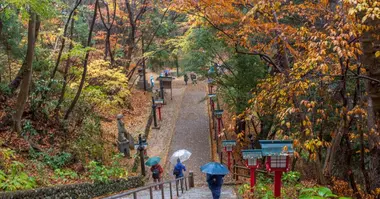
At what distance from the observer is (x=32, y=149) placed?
11.4m

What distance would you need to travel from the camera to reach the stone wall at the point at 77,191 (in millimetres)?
7098

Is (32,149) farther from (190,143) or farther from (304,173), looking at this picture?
(304,173)

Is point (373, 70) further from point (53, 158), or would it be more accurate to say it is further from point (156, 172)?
point (53, 158)

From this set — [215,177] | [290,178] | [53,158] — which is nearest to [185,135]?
[53,158]

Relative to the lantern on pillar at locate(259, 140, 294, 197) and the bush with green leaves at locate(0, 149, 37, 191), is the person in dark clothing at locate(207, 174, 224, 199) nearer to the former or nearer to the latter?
the lantern on pillar at locate(259, 140, 294, 197)

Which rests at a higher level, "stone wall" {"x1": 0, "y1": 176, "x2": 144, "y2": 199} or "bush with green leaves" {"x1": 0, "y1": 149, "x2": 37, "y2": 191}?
"bush with green leaves" {"x1": 0, "y1": 149, "x2": 37, "y2": 191}

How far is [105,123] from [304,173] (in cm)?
1315

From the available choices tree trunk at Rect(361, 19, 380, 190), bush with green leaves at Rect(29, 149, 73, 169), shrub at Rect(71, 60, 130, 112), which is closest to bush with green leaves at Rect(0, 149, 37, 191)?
bush with green leaves at Rect(29, 149, 73, 169)

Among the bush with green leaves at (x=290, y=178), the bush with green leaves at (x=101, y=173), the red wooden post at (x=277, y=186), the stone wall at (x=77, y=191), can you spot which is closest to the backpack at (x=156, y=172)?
the stone wall at (x=77, y=191)

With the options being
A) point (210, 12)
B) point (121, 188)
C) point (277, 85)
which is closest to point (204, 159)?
point (121, 188)

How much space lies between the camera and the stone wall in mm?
7098

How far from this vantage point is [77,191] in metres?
9.20

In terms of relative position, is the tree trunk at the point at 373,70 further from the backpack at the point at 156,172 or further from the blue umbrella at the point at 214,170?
the backpack at the point at 156,172

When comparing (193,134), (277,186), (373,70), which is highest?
(373,70)
